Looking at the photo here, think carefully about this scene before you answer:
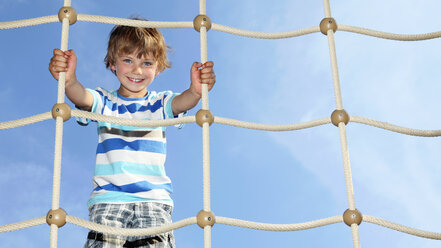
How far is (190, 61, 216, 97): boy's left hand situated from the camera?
4.65 feet

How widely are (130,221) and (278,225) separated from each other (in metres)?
0.36

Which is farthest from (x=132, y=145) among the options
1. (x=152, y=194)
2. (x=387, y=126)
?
(x=387, y=126)

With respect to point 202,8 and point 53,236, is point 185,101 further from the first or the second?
point 53,236

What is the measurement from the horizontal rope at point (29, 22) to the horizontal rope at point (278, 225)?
24.2 inches

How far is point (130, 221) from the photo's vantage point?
1417mm

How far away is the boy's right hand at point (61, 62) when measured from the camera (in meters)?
1.36

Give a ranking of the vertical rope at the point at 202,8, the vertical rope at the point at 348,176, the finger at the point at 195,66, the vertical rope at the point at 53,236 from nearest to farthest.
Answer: the vertical rope at the point at 53,236 < the vertical rope at the point at 348,176 < the finger at the point at 195,66 < the vertical rope at the point at 202,8

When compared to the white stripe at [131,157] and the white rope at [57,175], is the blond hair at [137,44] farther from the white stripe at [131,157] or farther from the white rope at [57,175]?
the white rope at [57,175]

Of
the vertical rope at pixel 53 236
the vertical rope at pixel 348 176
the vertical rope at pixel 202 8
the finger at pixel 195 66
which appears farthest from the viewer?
the vertical rope at pixel 202 8

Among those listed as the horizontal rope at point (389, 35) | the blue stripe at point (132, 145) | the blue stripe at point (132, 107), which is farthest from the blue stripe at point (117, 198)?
the horizontal rope at point (389, 35)

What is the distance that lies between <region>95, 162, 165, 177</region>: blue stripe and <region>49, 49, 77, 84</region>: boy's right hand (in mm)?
257

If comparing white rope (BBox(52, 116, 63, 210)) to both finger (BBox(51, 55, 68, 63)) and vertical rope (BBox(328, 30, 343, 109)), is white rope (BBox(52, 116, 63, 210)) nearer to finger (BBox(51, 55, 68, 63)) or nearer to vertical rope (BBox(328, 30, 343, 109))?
finger (BBox(51, 55, 68, 63))

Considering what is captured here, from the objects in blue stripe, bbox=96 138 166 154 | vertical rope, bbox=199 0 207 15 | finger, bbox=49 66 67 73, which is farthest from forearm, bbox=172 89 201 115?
finger, bbox=49 66 67 73

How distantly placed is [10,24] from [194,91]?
0.46 metres
